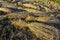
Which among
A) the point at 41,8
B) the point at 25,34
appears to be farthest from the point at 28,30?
the point at 41,8

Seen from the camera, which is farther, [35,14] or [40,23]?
[35,14]

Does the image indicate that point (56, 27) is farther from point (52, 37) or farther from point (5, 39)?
point (5, 39)

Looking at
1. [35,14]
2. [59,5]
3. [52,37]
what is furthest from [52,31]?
[59,5]

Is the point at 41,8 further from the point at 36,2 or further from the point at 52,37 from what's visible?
the point at 52,37

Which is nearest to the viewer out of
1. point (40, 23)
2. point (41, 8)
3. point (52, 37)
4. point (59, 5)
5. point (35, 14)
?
point (52, 37)

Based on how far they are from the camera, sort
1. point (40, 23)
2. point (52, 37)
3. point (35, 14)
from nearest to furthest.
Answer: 1. point (52, 37)
2. point (40, 23)
3. point (35, 14)

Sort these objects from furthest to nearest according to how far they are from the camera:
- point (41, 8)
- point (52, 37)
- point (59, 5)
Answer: point (59, 5)
point (41, 8)
point (52, 37)
